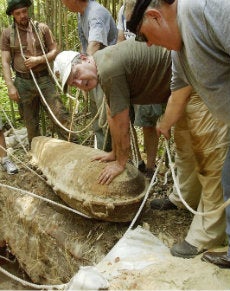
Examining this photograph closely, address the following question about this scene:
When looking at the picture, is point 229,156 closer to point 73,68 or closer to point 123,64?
point 123,64

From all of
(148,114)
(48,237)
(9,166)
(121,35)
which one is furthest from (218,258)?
(9,166)

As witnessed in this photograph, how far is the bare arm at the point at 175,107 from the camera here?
7.12 feet

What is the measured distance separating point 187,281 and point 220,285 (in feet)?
0.57

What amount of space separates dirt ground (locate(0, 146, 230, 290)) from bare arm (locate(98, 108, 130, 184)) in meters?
0.46

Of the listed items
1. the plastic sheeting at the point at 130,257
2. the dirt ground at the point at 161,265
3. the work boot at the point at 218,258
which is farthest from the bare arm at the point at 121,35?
the work boot at the point at 218,258

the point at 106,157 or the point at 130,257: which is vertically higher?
the point at 106,157

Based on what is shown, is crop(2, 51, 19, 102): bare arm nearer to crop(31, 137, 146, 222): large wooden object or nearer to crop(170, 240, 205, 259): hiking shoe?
crop(31, 137, 146, 222): large wooden object

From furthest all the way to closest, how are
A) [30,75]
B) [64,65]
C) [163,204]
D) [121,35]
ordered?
[30,75]
[121,35]
[163,204]
[64,65]

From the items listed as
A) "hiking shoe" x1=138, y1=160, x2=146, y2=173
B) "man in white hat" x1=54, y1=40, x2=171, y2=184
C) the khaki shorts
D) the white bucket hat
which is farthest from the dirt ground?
the white bucket hat

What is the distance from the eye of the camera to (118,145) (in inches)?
104

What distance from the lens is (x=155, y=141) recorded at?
3379mm

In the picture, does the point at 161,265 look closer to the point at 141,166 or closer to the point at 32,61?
the point at 141,166

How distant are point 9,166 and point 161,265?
2.34m

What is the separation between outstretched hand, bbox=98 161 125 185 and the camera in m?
2.71
